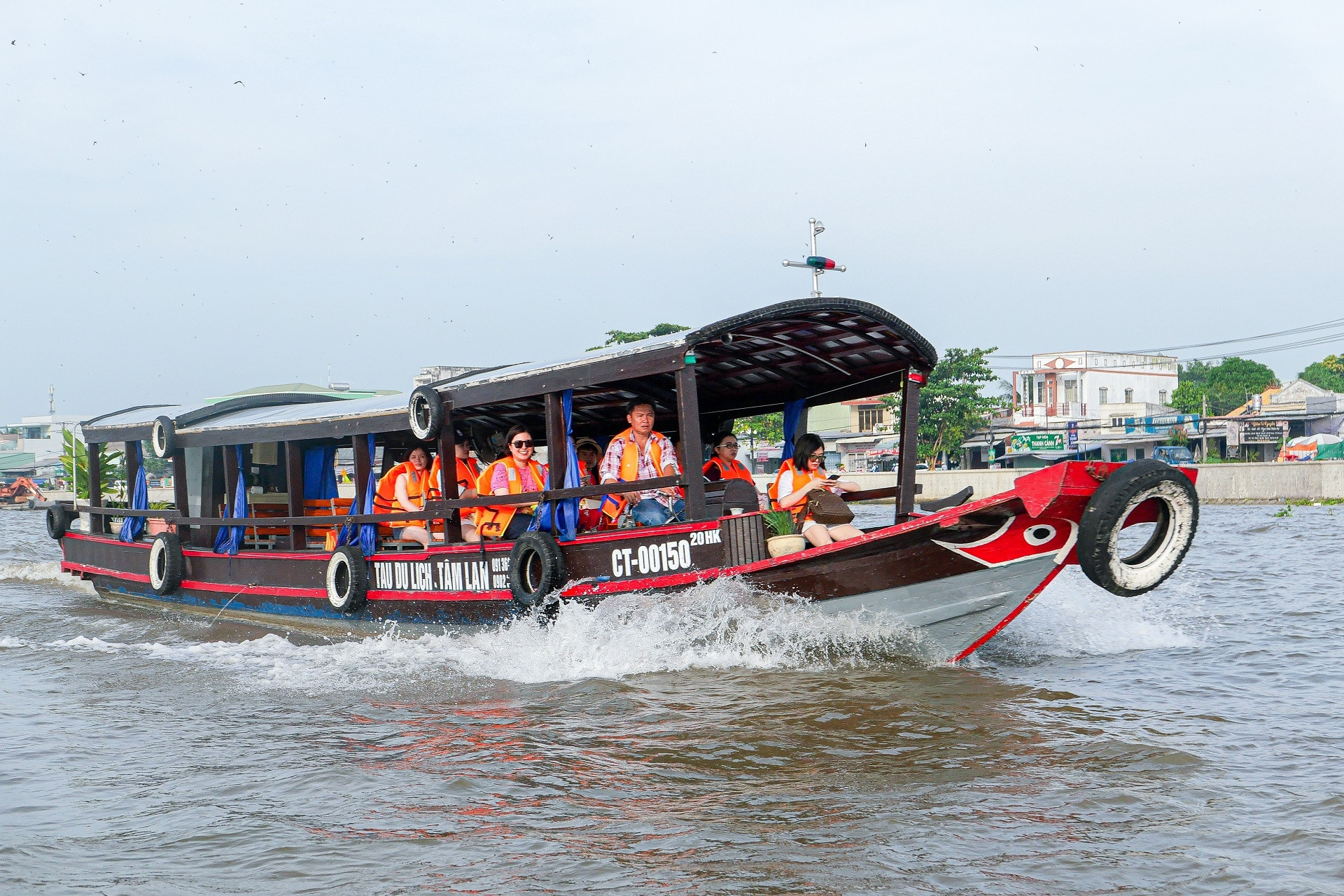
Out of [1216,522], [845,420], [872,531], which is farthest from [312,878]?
[845,420]

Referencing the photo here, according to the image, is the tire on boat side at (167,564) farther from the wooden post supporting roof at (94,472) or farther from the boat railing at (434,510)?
the wooden post supporting roof at (94,472)

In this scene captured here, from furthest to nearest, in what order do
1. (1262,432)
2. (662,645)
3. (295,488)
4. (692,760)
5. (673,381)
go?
(1262,432) < (295,488) < (673,381) < (662,645) < (692,760)

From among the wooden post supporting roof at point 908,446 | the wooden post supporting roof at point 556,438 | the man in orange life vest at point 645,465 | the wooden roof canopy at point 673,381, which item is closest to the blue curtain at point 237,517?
the wooden roof canopy at point 673,381

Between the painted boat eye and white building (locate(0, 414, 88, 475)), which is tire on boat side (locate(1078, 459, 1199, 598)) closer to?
the painted boat eye

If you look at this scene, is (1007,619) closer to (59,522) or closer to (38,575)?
(59,522)

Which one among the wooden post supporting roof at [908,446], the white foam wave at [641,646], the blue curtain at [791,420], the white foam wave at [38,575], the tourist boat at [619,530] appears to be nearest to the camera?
the tourist boat at [619,530]

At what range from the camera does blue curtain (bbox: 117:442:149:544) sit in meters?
11.8

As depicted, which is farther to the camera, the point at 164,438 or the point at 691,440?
the point at 164,438

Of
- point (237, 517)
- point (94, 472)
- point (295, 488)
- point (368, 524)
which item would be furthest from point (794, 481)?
point (94, 472)

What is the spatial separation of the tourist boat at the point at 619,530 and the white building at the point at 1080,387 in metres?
41.3

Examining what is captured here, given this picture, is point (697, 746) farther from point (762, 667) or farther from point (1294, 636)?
point (1294, 636)

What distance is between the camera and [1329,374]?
66938mm

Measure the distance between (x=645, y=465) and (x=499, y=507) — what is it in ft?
4.13

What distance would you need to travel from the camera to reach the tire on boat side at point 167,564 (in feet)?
35.9
